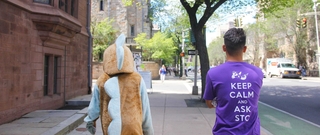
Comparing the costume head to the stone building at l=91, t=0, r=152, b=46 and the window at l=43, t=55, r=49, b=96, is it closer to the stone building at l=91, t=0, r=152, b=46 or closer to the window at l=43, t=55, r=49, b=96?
the window at l=43, t=55, r=49, b=96

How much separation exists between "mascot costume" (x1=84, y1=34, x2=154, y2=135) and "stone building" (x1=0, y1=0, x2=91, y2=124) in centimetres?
441

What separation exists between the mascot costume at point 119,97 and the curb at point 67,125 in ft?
9.60

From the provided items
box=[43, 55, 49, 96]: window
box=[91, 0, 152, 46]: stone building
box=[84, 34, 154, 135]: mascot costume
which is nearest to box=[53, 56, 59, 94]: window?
box=[43, 55, 49, 96]: window

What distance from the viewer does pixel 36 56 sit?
25.6ft

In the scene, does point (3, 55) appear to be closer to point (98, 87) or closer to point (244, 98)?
point (98, 87)

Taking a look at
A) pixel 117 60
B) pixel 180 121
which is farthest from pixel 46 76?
pixel 117 60

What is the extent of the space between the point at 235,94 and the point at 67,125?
15.6 ft

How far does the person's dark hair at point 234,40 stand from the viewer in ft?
8.01

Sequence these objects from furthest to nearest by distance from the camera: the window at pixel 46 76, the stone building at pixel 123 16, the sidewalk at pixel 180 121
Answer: the stone building at pixel 123 16 → the window at pixel 46 76 → the sidewalk at pixel 180 121

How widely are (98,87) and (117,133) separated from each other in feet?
1.83

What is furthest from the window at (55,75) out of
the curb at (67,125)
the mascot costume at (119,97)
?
the mascot costume at (119,97)

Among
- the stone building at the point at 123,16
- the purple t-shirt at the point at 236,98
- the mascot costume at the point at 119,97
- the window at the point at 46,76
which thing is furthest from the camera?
the stone building at the point at 123,16

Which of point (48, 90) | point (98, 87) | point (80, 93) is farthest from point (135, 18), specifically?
point (98, 87)

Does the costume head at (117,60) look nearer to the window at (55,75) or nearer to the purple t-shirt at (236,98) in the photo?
the purple t-shirt at (236,98)
